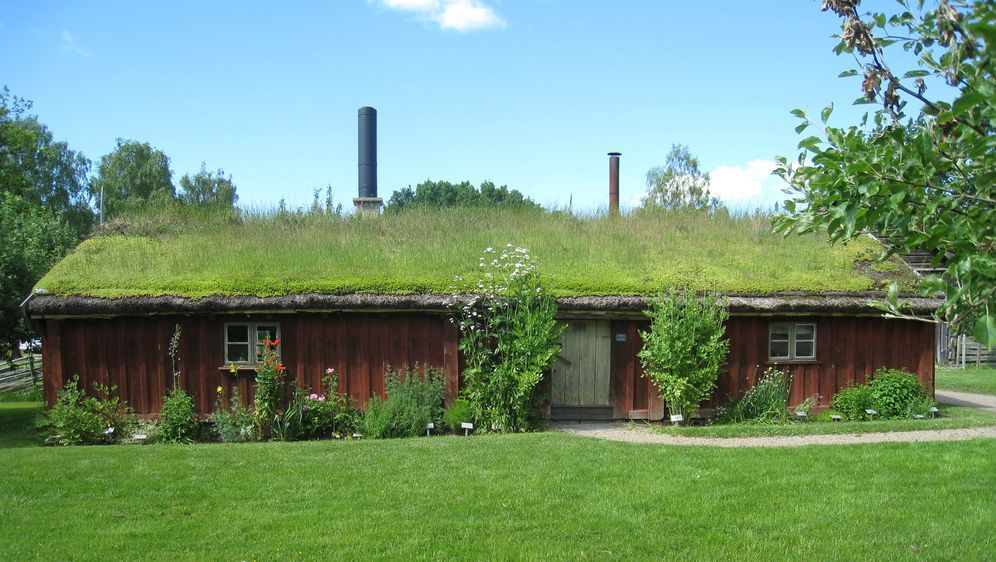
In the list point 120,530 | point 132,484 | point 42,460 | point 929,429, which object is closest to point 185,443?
point 42,460

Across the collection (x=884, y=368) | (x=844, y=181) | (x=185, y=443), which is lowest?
(x=185, y=443)

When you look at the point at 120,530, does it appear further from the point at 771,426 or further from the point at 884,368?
the point at 884,368

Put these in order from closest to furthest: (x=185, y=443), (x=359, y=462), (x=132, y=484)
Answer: (x=132, y=484) → (x=359, y=462) → (x=185, y=443)

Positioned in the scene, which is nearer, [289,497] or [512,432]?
[289,497]

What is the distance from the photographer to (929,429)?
1167 centimetres

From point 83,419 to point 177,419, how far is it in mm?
1487

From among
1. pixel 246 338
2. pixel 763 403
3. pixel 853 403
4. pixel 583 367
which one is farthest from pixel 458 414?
pixel 853 403

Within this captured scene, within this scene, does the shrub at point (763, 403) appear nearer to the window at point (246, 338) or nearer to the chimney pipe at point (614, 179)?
the chimney pipe at point (614, 179)

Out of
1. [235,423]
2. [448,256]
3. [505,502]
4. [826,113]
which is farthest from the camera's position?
[448,256]

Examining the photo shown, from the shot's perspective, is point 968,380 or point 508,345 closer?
point 508,345

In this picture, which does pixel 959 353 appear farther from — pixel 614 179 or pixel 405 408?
pixel 405 408

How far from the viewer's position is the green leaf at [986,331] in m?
2.54

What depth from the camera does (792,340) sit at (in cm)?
1333

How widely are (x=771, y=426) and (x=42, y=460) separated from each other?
10.8 meters
